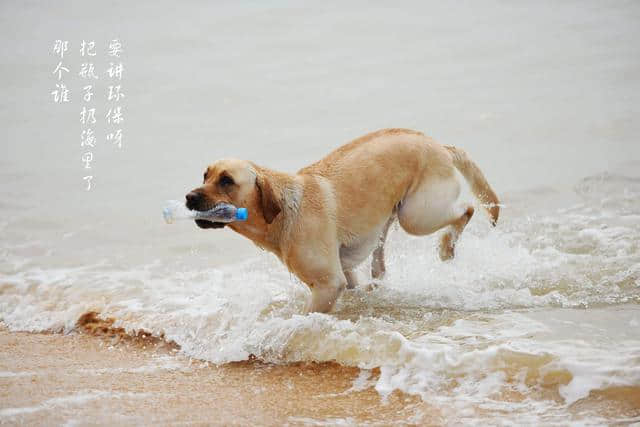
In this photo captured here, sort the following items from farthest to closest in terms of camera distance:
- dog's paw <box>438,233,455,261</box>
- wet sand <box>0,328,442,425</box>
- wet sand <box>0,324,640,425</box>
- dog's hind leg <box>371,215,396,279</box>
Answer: dog's hind leg <box>371,215,396,279</box>, dog's paw <box>438,233,455,261</box>, wet sand <box>0,328,442,425</box>, wet sand <box>0,324,640,425</box>

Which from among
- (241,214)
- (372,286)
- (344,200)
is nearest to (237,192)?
(241,214)

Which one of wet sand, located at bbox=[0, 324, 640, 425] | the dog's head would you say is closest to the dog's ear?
the dog's head

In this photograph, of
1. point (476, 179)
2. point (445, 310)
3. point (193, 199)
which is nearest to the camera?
point (193, 199)

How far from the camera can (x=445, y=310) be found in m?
6.14

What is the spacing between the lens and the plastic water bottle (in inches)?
205

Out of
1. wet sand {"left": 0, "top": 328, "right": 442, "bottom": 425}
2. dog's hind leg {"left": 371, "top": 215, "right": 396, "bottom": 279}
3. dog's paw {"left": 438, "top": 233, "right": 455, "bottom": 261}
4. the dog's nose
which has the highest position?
the dog's nose

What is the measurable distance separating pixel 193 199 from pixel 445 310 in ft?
7.27

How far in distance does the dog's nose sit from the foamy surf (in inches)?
44.7

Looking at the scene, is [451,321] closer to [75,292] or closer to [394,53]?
[75,292]

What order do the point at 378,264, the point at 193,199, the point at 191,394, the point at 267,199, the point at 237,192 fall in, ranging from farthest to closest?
the point at 378,264 < the point at 267,199 < the point at 237,192 < the point at 193,199 < the point at 191,394

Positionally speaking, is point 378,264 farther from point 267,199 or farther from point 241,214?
point 241,214

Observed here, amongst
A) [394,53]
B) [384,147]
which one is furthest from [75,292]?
[394,53]

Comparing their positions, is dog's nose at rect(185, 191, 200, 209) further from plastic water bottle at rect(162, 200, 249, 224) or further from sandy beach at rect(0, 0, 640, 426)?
sandy beach at rect(0, 0, 640, 426)

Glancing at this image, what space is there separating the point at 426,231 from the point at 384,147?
2.61ft
